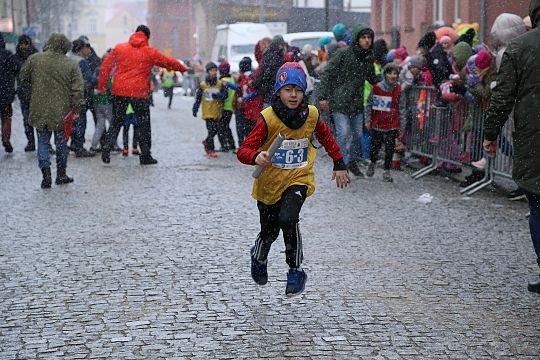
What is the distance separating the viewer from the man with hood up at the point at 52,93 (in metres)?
12.2

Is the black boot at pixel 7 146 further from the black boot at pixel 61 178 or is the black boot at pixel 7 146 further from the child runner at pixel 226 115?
the black boot at pixel 61 178

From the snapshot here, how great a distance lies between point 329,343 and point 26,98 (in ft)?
39.5

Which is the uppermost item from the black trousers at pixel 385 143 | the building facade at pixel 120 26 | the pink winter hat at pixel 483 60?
the pink winter hat at pixel 483 60

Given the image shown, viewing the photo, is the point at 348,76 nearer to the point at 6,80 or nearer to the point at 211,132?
the point at 211,132

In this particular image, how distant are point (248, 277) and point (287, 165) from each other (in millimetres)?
1100

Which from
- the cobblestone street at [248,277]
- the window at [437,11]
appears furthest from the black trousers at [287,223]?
the window at [437,11]

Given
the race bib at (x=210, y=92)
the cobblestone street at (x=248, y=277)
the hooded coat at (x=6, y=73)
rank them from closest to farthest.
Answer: the cobblestone street at (x=248, y=277)
the hooded coat at (x=6, y=73)
the race bib at (x=210, y=92)

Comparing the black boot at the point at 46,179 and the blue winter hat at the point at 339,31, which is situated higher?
the blue winter hat at the point at 339,31

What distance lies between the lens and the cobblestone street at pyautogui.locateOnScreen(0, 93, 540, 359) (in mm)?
5426

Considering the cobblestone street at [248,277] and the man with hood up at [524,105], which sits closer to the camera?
the cobblestone street at [248,277]

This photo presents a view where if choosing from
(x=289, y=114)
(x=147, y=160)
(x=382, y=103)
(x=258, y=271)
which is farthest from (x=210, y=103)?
(x=289, y=114)

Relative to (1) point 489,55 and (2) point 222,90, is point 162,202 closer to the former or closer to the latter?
(1) point 489,55

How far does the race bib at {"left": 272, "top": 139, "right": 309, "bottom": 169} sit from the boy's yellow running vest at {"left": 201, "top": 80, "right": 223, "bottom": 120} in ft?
34.2

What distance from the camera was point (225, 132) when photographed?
17.3m
